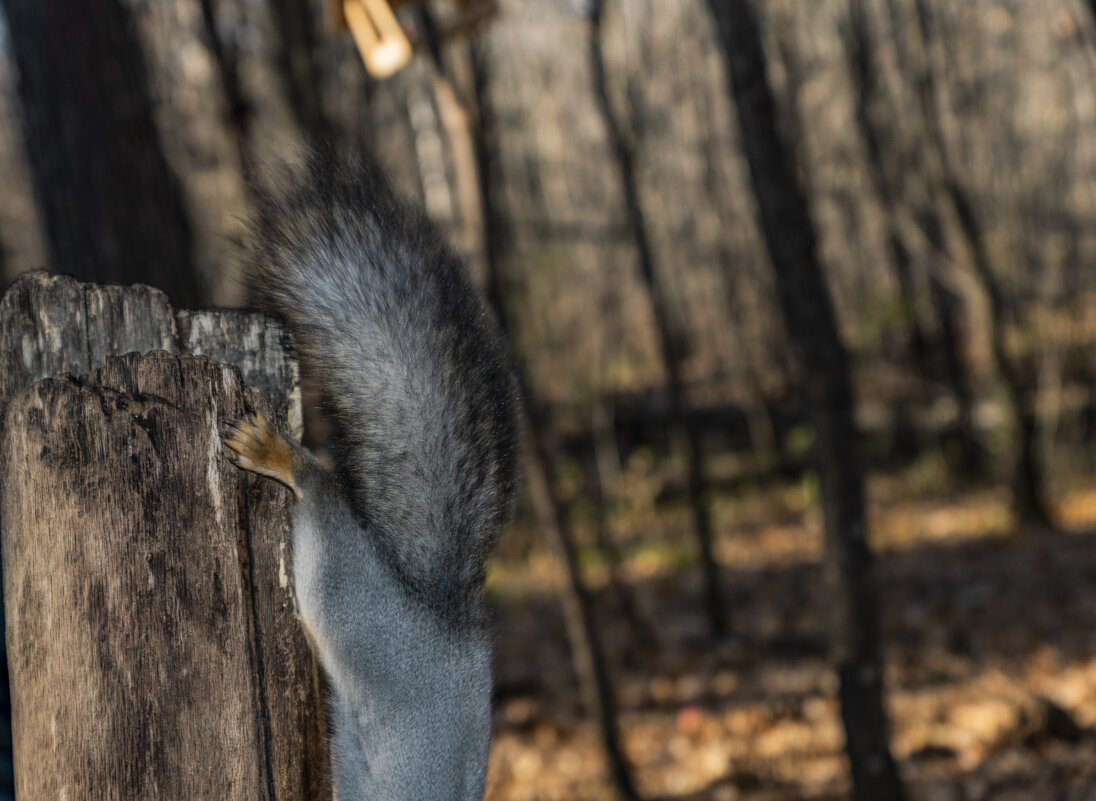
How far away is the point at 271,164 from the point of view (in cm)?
181

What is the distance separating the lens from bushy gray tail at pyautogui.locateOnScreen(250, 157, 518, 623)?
1811 millimetres

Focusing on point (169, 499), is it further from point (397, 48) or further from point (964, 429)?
point (964, 429)

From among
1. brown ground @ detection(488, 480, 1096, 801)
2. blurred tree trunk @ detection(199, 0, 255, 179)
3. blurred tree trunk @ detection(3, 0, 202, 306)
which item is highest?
blurred tree trunk @ detection(199, 0, 255, 179)

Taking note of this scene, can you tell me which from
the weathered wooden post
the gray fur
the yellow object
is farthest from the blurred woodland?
the gray fur

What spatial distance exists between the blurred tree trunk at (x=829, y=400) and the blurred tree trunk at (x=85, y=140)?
2430 millimetres

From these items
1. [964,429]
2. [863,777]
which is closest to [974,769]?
[863,777]

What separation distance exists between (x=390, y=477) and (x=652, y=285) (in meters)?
6.02

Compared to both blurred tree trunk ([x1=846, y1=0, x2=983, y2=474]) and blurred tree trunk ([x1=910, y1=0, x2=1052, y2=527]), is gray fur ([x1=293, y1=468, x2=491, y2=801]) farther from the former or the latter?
blurred tree trunk ([x1=846, y1=0, x2=983, y2=474])

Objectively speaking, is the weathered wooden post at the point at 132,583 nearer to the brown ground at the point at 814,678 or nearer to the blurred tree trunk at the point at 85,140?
the brown ground at the point at 814,678

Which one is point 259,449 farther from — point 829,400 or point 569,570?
point 569,570

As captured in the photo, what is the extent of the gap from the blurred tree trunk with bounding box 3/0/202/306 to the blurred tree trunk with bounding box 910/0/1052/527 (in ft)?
27.1

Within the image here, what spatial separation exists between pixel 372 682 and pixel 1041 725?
4.61 metres

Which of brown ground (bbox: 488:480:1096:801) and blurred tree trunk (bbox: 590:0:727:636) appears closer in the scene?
brown ground (bbox: 488:480:1096:801)

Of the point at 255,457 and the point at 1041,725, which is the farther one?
the point at 1041,725
